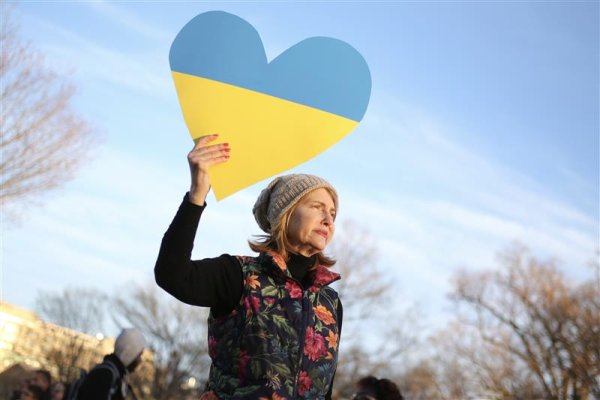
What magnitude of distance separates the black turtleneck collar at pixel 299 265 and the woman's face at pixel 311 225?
0.02 meters

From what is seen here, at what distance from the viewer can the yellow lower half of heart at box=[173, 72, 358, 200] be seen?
244cm

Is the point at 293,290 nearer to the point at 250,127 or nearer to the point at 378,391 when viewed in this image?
the point at 250,127

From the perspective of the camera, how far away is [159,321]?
33.2m

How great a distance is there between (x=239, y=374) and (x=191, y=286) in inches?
12.0

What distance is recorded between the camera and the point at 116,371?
4.94m

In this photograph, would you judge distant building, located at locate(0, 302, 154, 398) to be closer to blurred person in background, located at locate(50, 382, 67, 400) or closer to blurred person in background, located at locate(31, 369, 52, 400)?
blurred person in background, located at locate(50, 382, 67, 400)

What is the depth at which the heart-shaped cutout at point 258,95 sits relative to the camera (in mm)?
2459

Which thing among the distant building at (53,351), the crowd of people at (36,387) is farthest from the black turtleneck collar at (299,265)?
the distant building at (53,351)

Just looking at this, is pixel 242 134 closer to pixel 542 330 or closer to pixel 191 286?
pixel 191 286

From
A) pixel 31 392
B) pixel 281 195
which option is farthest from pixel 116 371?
pixel 281 195

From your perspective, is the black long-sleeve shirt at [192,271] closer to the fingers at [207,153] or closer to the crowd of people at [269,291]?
the crowd of people at [269,291]

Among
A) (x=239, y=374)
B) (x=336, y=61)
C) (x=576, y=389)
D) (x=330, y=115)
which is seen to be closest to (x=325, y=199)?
(x=330, y=115)

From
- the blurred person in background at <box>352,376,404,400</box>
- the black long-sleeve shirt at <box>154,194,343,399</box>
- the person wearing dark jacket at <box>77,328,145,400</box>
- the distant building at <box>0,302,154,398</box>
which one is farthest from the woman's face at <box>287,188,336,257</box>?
the distant building at <box>0,302,154,398</box>

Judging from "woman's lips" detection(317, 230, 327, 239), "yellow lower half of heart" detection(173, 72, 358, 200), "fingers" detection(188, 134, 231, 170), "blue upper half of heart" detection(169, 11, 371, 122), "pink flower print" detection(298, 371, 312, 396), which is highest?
"blue upper half of heart" detection(169, 11, 371, 122)
